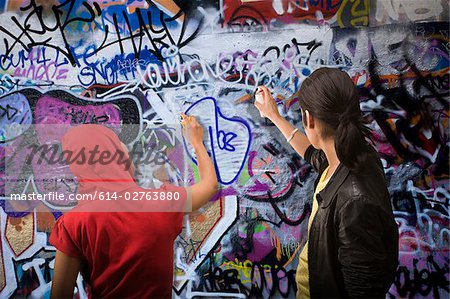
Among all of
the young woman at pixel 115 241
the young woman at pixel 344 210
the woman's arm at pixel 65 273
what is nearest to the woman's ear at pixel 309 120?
the young woman at pixel 344 210

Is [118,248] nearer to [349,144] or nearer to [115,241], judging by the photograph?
[115,241]

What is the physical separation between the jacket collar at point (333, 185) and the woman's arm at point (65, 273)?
50.6 inches

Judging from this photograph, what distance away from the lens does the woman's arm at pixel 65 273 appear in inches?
97.7

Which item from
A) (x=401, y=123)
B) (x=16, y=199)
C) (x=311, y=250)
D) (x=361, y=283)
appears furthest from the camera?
(x=16, y=199)

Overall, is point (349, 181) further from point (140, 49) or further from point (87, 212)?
point (140, 49)

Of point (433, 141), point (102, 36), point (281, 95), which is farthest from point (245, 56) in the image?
point (433, 141)

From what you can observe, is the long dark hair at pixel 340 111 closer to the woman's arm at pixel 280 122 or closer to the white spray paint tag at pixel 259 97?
the woman's arm at pixel 280 122

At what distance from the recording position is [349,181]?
2.28m

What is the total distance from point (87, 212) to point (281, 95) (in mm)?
1616

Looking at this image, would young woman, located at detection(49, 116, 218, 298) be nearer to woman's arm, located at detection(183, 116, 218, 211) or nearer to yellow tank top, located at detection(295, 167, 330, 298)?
woman's arm, located at detection(183, 116, 218, 211)

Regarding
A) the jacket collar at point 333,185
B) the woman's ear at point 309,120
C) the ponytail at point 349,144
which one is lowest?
the jacket collar at point 333,185

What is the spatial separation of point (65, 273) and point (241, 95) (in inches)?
65.8

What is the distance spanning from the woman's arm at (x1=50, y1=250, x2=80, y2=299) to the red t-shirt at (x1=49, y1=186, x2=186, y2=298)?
4 cm

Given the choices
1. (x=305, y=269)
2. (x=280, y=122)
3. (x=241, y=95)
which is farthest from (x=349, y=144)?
(x=241, y=95)
